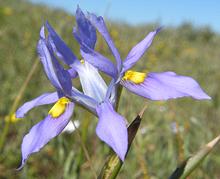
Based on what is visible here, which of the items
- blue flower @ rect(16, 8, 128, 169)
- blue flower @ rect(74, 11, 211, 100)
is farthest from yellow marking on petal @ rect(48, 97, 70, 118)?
blue flower @ rect(74, 11, 211, 100)

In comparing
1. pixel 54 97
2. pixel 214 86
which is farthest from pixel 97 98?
pixel 214 86

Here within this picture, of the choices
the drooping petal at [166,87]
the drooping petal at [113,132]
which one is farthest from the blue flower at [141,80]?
the drooping petal at [113,132]

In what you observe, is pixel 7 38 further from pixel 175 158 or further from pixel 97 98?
pixel 97 98

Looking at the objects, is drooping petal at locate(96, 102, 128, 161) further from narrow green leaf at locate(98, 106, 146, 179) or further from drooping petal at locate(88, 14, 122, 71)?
drooping petal at locate(88, 14, 122, 71)

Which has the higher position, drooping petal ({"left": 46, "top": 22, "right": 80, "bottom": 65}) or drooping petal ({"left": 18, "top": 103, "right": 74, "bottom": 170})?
drooping petal ({"left": 46, "top": 22, "right": 80, "bottom": 65})

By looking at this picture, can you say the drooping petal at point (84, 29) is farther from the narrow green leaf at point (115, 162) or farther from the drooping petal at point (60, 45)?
the narrow green leaf at point (115, 162)

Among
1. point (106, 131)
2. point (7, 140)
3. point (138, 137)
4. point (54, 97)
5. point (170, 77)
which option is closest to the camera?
point (106, 131)

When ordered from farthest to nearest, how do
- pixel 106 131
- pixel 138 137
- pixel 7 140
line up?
pixel 7 140 < pixel 138 137 < pixel 106 131
